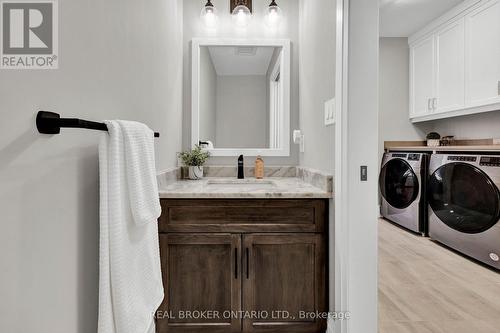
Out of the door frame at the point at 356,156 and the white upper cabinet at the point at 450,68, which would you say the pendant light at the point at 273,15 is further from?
the white upper cabinet at the point at 450,68

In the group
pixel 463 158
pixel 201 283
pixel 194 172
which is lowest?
pixel 201 283

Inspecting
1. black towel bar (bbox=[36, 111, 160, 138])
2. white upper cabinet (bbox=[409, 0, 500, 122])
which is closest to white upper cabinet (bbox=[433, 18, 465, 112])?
white upper cabinet (bbox=[409, 0, 500, 122])

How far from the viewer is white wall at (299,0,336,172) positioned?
1.63 meters

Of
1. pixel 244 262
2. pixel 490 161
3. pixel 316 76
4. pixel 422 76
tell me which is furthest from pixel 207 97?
pixel 422 76

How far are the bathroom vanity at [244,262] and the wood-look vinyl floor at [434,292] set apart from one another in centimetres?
63

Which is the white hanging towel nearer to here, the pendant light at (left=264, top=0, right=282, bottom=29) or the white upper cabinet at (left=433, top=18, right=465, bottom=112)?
the pendant light at (left=264, top=0, right=282, bottom=29)

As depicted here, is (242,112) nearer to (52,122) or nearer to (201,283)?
(201,283)

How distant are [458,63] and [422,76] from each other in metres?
0.65

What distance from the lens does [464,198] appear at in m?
2.99

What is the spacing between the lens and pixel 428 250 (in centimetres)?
320

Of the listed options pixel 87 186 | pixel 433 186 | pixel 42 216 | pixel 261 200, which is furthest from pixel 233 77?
pixel 433 186

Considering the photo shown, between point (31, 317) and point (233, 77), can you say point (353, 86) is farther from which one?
point (31, 317)

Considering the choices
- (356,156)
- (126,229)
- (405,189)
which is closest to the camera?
(126,229)

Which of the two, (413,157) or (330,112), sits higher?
(330,112)
